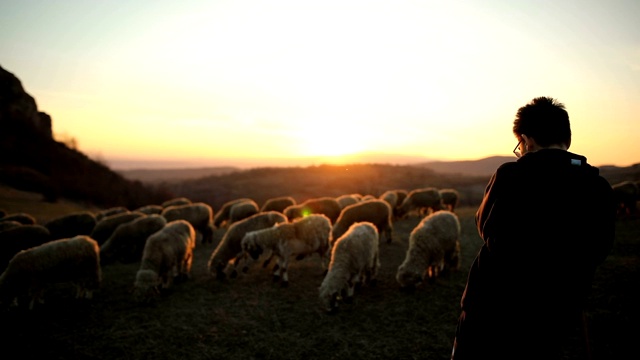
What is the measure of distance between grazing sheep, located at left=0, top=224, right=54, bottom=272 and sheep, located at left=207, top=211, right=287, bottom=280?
7.51 m

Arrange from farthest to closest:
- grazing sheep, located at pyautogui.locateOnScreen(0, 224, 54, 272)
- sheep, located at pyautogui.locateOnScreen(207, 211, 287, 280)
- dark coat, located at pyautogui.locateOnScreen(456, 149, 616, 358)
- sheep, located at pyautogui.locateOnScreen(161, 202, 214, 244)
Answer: sheep, located at pyautogui.locateOnScreen(161, 202, 214, 244), grazing sheep, located at pyautogui.locateOnScreen(0, 224, 54, 272), sheep, located at pyautogui.locateOnScreen(207, 211, 287, 280), dark coat, located at pyautogui.locateOnScreen(456, 149, 616, 358)

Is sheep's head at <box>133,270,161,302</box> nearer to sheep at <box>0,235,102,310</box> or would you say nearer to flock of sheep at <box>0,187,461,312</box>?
flock of sheep at <box>0,187,461,312</box>

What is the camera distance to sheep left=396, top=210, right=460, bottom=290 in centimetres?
896

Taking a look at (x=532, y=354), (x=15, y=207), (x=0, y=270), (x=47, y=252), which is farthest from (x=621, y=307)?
(x=15, y=207)

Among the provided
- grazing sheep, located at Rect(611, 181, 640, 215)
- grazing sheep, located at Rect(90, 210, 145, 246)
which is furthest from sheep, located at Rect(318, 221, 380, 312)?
grazing sheep, located at Rect(611, 181, 640, 215)

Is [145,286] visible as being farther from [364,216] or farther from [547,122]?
[547,122]

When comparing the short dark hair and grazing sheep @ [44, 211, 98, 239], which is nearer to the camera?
the short dark hair

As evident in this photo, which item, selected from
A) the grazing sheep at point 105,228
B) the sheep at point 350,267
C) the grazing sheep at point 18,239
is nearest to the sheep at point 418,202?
the sheep at point 350,267

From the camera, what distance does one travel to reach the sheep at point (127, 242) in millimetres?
13508

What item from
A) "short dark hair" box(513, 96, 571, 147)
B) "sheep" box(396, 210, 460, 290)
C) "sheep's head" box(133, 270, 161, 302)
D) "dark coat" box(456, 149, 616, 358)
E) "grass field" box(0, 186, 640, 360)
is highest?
"short dark hair" box(513, 96, 571, 147)

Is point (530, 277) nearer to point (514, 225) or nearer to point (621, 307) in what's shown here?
point (514, 225)

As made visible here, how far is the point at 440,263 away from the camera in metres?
9.77

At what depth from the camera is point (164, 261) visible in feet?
33.1

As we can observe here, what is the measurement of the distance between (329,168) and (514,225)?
60725 millimetres
